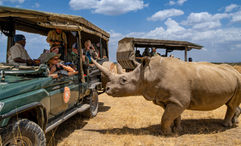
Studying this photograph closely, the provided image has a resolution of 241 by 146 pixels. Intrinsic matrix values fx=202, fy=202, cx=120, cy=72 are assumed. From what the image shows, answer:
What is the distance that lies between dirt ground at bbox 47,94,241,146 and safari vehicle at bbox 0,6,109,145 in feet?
1.98

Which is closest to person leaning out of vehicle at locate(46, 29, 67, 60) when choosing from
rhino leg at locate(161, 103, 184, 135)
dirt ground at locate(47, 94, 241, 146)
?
dirt ground at locate(47, 94, 241, 146)

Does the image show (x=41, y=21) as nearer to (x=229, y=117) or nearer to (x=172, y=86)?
(x=172, y=86)

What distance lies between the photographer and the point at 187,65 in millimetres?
5020

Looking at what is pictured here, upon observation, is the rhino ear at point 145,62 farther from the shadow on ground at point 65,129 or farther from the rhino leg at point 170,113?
the shadow on ground at point 65,129

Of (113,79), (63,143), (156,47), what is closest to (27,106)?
(63,143)

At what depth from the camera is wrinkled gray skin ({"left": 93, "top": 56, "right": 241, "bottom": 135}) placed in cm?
468

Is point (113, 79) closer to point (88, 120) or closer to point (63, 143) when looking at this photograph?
point (63, 143)

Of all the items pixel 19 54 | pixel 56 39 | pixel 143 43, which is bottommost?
pixel 19 54

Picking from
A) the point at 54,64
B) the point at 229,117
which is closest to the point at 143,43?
the point at 229,117

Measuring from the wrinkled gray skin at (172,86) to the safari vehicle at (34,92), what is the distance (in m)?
1.09

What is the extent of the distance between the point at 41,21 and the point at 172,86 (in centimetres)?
336

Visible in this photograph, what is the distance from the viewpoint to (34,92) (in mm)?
3436

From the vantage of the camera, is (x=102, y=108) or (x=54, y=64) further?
(x=102, y=108)

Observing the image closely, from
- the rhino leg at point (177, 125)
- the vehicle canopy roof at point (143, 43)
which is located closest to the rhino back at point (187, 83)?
the rhino leg at point (177, 125)
